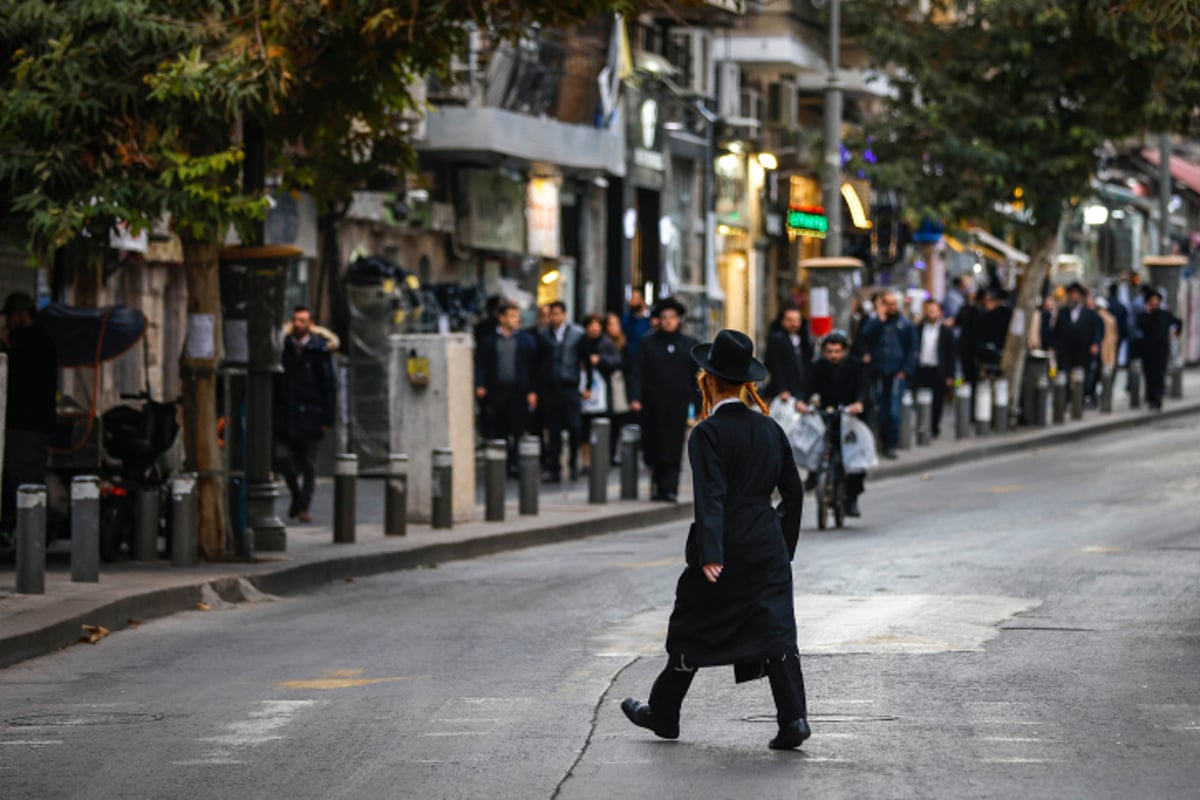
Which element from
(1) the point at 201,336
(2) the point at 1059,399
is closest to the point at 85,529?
(1) the point at 201,336

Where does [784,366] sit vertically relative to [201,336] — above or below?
below

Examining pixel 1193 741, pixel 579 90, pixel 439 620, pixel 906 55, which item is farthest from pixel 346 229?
pixel 1193 741

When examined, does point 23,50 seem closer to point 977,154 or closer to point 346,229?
point 346,229

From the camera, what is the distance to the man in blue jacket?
100ft

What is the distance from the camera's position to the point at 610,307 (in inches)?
1724

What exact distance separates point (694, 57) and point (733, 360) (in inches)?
1430

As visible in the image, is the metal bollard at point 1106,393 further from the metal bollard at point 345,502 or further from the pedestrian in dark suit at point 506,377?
the metal bollard at point 345,502

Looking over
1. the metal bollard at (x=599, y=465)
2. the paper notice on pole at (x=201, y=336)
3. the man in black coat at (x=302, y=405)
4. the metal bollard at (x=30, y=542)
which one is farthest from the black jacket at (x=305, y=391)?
the metal bollard at (x=30, y=542)

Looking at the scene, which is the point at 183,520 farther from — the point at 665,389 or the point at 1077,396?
the point at 1077,396

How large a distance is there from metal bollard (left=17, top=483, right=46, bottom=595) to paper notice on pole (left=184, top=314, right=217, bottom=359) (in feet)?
9.90

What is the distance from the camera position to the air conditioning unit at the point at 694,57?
45.7 metres

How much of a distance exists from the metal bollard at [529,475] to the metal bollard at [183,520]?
5618 mm

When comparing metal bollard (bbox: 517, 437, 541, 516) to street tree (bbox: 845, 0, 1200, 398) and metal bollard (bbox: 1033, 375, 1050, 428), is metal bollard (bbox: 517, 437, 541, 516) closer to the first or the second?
street tree (bbox: 845, 0, 1200, 398)

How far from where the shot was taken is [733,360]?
34.1 ft
